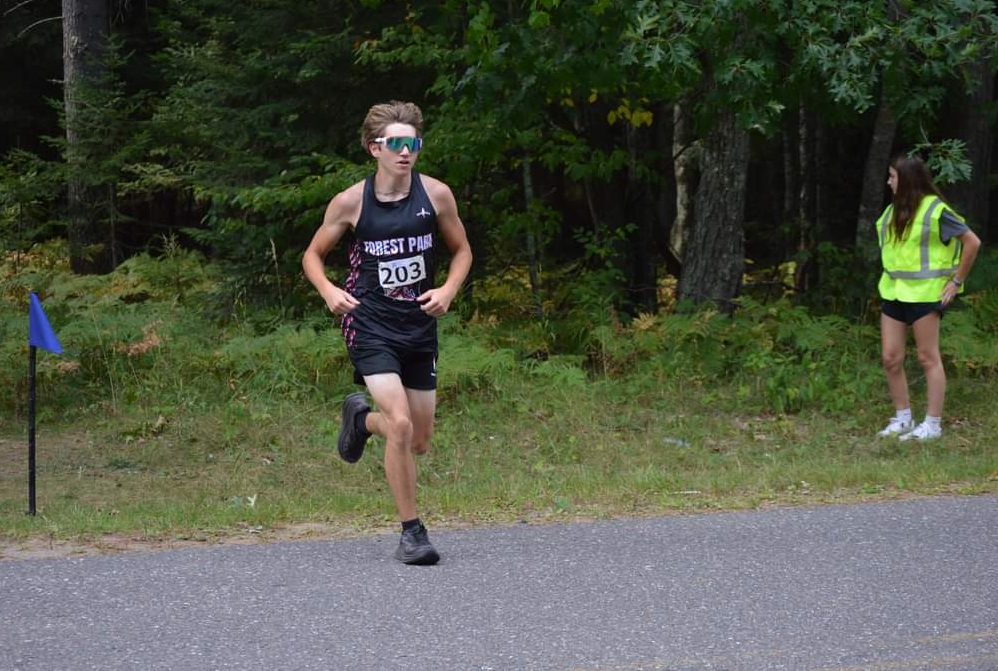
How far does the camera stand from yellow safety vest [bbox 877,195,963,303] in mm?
9125

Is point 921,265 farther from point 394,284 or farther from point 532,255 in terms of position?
point 532,255

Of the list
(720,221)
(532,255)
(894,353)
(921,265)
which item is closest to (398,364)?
(894,353)

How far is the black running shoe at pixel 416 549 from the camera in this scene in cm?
589

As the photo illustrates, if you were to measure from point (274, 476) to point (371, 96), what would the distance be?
5632 mm

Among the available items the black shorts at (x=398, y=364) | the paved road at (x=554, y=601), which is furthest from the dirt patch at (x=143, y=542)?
the black shorts at (x=398, y=364)

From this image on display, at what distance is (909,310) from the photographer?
30.4 feet

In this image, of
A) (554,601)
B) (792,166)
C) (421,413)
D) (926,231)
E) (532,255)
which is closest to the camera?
(554,601)

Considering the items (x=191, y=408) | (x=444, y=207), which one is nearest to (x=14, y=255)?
(x=191, y=408)

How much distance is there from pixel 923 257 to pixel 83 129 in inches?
498

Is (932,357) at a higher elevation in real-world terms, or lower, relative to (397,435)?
lower

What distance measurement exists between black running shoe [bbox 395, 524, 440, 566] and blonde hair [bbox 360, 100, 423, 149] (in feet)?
6.10

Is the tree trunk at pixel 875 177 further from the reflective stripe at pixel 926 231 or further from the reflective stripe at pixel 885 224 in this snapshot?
the reflective stripe at pixel 926 231

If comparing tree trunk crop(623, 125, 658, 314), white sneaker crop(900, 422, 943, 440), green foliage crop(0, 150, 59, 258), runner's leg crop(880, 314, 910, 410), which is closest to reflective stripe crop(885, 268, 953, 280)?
runner's leg crop(880, 314, 910, 410)

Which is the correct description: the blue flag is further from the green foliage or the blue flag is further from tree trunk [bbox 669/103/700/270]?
the green foliage
